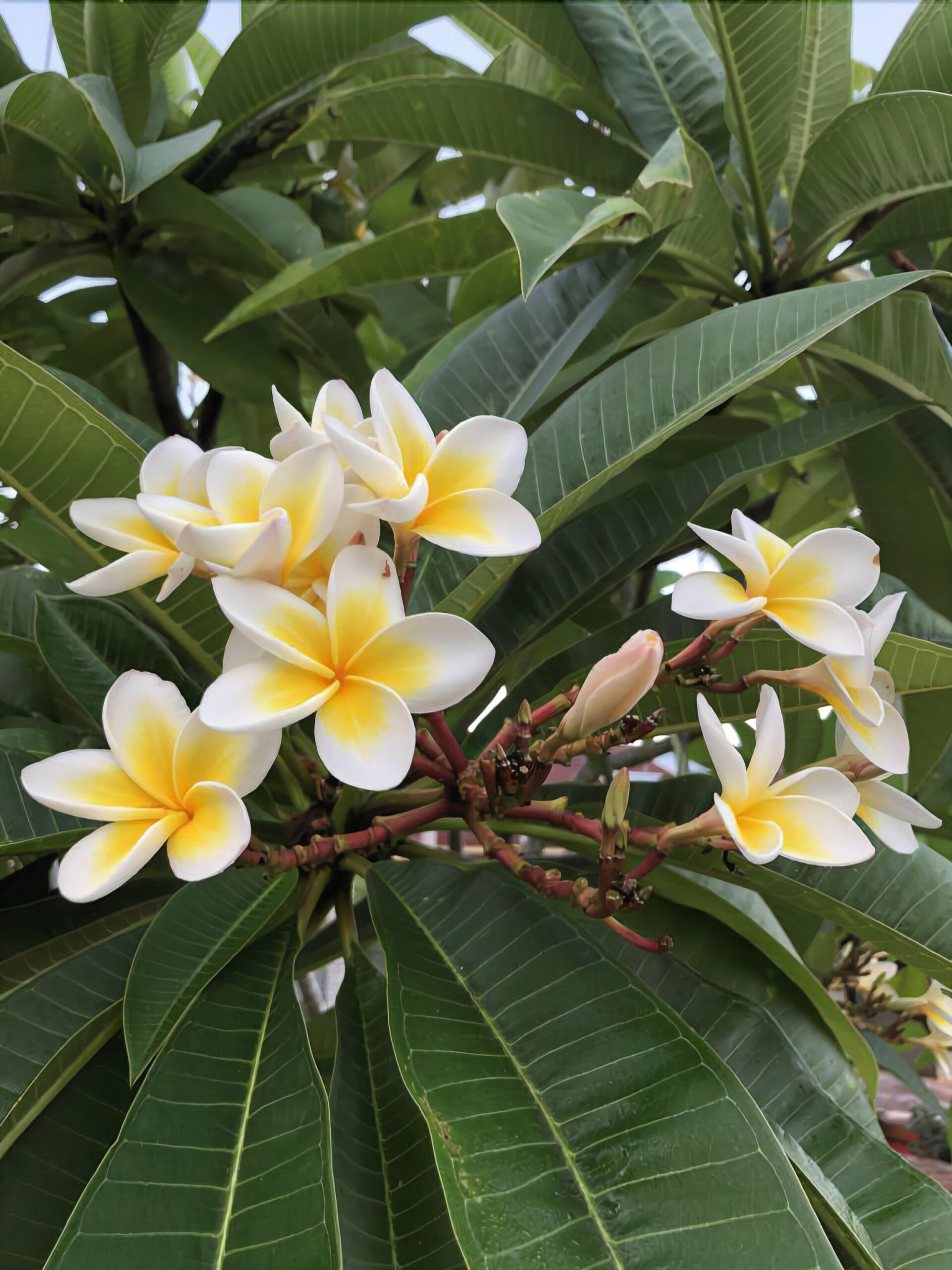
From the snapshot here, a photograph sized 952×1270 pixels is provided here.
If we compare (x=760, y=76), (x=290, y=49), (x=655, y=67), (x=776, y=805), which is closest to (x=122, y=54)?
(x=290, y=49)

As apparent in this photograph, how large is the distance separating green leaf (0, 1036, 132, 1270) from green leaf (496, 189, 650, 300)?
587mm

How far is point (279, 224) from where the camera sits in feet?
3.46

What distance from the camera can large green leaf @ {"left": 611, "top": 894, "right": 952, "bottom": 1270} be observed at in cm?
58

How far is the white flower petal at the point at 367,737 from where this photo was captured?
1.27 ft

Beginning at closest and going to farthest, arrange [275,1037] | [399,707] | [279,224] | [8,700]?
[399,707] < [275,1037] < [8,700] < [279,224]

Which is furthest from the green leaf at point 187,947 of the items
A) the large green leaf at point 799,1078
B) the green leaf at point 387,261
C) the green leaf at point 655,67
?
the green leaf at point 655,67

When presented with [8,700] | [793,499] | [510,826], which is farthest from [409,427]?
[793,499]

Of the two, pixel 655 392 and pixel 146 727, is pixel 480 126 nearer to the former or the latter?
pixel 655 392

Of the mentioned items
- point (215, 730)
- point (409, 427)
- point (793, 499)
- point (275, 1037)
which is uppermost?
point (409, 427)

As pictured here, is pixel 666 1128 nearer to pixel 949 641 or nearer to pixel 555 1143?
pixel 555 1143

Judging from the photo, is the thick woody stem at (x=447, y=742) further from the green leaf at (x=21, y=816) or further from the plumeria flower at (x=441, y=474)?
the green leaf at (x=21, y=816)

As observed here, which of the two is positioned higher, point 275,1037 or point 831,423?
point 831,423

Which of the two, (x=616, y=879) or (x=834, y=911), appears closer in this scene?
(x=616, y=879)

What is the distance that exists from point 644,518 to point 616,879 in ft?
1.31
